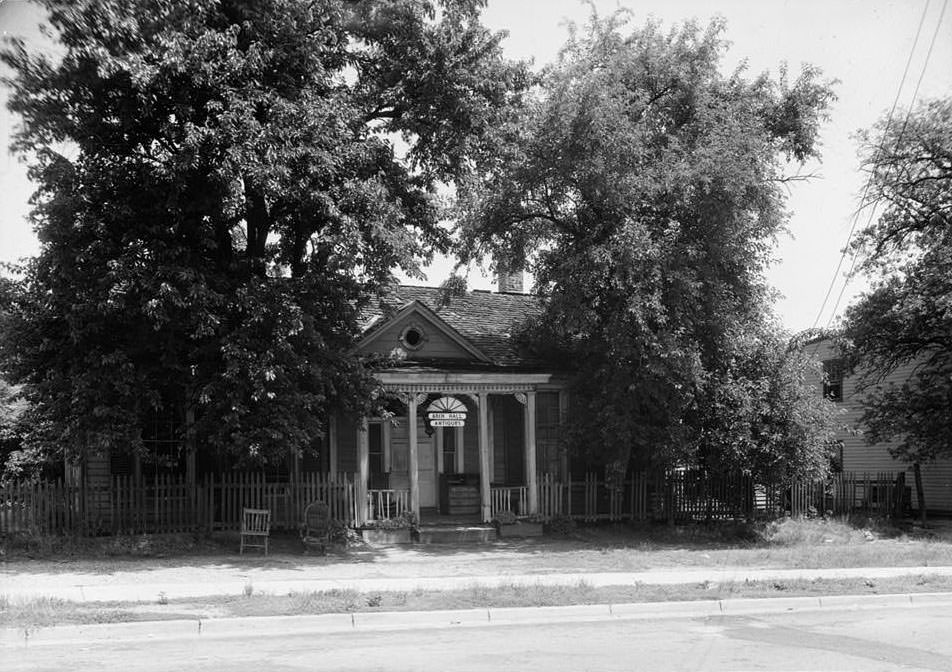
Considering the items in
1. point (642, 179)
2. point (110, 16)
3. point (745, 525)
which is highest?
point (110, 16)

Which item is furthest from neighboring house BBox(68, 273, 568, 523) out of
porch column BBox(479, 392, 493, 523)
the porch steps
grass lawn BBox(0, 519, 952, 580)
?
grass lawn BBox(0, 519, 952, 580)

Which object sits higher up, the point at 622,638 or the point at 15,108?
the point at 15,108

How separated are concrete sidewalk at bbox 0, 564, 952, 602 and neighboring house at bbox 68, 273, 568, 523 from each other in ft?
14.4

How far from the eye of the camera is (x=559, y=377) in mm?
21359

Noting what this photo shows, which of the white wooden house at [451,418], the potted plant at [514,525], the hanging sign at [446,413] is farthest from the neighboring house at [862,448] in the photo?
the hanging sign at [446,413]

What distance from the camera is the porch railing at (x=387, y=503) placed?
63.8 ft

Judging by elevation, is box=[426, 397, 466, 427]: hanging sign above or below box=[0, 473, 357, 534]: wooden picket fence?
above

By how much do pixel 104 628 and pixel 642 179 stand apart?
13.1m

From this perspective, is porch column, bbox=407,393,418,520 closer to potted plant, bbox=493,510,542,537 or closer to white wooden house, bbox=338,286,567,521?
white wooden house, bbox=338,286,567,521

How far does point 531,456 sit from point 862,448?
57.3 feet

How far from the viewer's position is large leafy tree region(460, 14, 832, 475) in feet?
61.0

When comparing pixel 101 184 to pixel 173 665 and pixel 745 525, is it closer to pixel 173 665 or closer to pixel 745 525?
pixel 173 665

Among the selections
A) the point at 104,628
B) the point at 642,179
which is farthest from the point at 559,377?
the point at 104,628

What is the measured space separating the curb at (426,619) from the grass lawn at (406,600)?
24 cm
